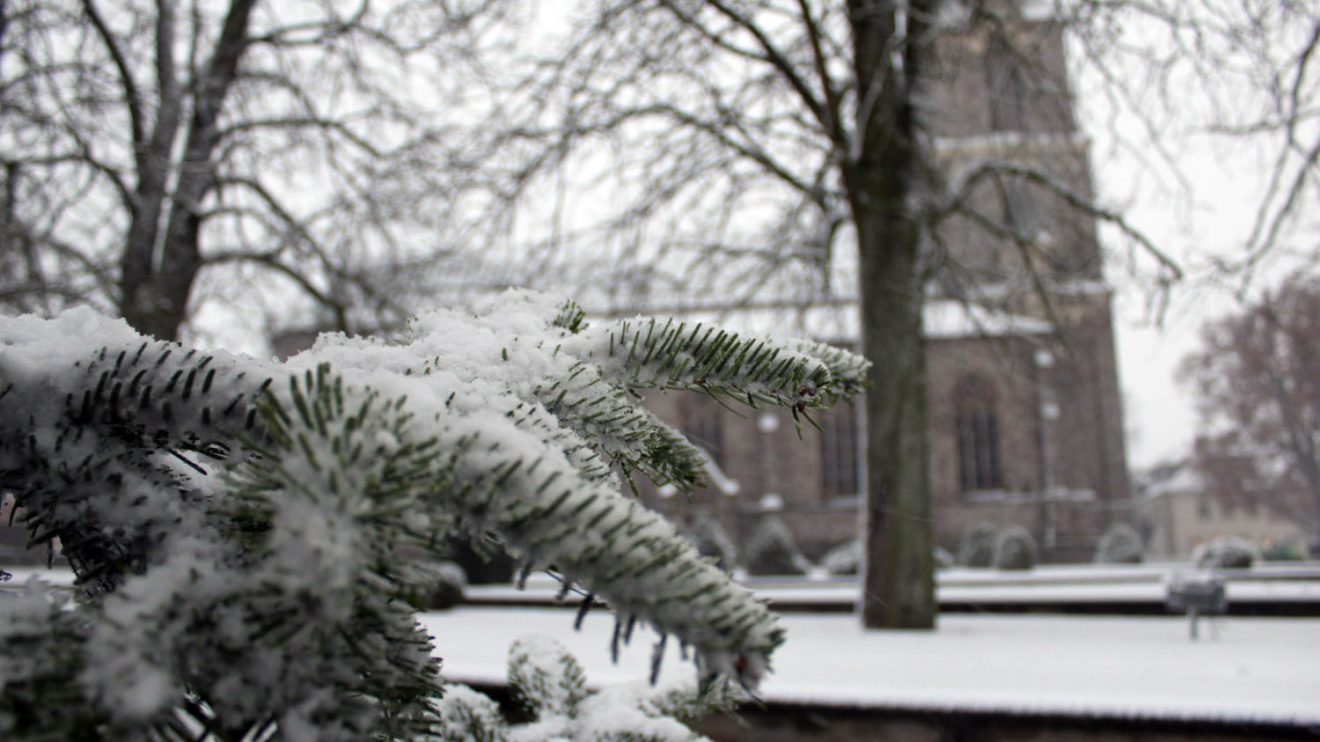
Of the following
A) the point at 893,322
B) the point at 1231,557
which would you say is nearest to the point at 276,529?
the point at 893,322

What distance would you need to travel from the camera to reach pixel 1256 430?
3428cm

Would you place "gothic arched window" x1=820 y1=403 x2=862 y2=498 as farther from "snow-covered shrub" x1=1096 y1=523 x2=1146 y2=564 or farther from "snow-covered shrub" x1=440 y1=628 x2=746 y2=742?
"snow-covered shrub" x1=440 y1=628 x2=746 y2=742

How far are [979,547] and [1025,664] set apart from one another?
1770cm

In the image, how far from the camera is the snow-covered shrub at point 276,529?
44 cm


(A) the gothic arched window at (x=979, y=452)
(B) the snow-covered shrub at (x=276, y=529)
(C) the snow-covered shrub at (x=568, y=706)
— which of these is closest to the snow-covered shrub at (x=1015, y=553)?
(A) the gothic arched window at (x=979, y=452)

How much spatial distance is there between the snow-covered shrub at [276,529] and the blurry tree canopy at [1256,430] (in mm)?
30402

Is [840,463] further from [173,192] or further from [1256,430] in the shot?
[173,192]

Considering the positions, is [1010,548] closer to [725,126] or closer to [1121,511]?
[1121,511]

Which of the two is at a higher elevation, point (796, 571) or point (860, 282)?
point (860, 282)

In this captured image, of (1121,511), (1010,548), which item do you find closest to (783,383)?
(1010,548)

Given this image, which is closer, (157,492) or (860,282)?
(157,492)

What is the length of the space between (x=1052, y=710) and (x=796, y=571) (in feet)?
54.5

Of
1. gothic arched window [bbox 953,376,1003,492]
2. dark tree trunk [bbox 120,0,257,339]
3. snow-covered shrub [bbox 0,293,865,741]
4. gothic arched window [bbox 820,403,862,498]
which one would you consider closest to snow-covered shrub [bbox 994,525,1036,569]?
gothic arched window [bbox 953,376,1003,492]

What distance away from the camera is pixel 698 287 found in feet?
32.1
